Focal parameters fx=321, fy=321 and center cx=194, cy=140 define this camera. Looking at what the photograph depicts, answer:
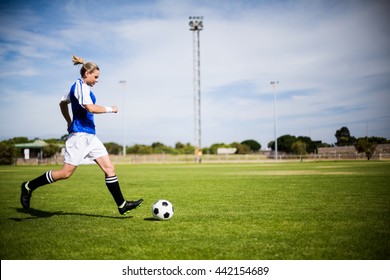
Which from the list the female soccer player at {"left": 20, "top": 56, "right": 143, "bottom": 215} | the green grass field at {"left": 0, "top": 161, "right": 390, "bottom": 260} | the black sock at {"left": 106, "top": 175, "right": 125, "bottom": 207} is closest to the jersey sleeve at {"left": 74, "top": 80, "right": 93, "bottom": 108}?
the female soccer player at {"left": 20, "top": 56, "right": 143, "bottom": 215}

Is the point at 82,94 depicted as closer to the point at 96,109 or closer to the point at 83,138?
the point at 96,109

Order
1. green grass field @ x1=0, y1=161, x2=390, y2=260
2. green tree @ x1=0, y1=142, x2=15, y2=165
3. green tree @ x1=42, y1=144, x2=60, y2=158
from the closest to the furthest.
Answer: green grass field @ x1=0, y1=161, x2=390, y2=260 → green tree @ x1=0, y1=142, x2=15, y2=165 → green tree @ x1=42, y1=144, x2=60, y2=158

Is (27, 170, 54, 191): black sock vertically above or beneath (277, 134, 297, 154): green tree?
beneath

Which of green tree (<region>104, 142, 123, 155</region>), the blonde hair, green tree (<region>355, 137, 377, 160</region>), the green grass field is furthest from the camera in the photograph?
green tree (<region>104, 142, 123, 155</region>)

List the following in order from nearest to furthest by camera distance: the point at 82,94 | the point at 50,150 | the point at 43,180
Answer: the point at 82,94 < the point at 43,180 < the point at 50,150

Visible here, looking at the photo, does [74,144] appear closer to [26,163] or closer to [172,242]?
[172,242]

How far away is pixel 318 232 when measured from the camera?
4.26 metres

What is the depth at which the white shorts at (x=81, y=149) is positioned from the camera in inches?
208

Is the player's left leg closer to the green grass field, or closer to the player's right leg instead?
the green grass field

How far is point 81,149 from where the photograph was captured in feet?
17.4

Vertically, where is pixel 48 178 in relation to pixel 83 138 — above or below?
below

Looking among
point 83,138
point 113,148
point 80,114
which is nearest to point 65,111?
point 80,114

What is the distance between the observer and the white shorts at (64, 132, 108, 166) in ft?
17.3

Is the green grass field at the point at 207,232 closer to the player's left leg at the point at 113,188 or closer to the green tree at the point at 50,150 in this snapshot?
the player's left leg at the point at 113,188
